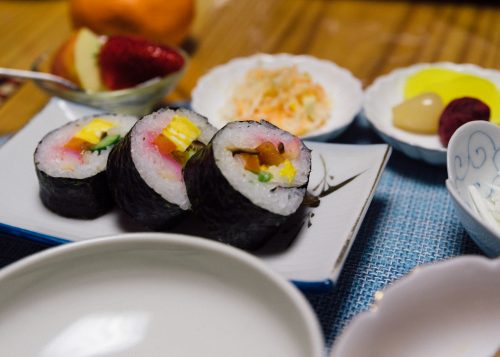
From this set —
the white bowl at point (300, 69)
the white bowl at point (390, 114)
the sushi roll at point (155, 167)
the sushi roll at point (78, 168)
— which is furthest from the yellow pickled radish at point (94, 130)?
the white bowl at point (390, 114)

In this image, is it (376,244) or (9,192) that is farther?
(9,192)

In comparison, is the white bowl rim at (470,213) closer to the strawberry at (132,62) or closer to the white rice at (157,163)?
the white rice at (157,163)

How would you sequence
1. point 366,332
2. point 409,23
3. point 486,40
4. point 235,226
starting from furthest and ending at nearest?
1. point 409,23
2. point 486,40
3. point 235,226
4. point 366,332

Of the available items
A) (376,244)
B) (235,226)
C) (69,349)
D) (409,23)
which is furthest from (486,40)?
(69,349)

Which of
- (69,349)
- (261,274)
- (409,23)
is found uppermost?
(261,274)

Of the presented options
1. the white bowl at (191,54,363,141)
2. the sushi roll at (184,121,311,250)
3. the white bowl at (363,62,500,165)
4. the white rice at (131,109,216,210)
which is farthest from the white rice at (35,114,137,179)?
the white bowl at (363,62,500,165)

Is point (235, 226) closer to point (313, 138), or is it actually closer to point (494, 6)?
point (313, 138)

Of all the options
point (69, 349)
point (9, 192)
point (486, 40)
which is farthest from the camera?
point (486, 40)
